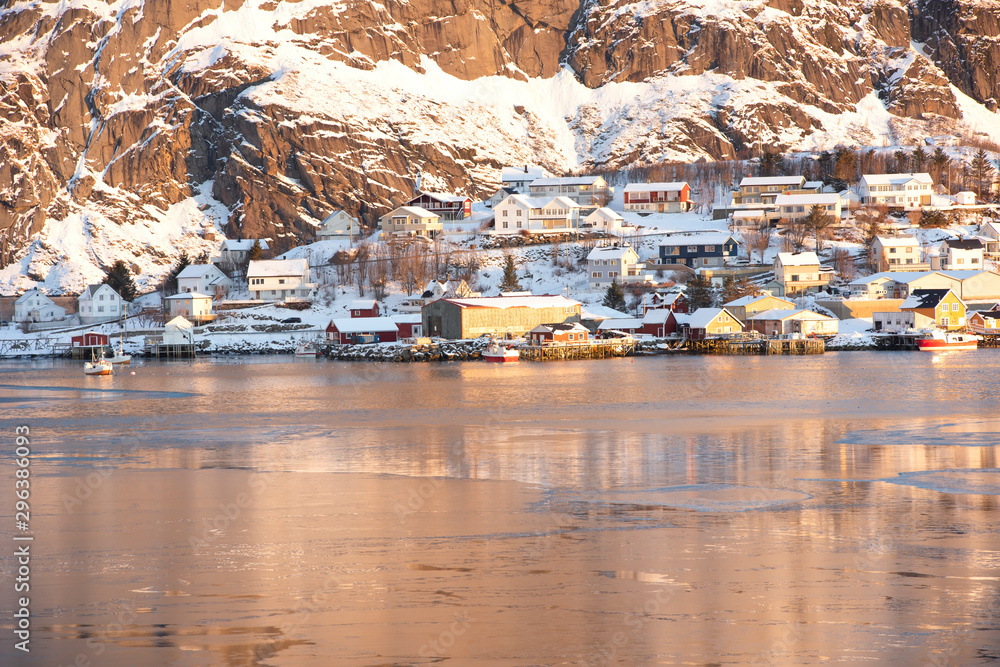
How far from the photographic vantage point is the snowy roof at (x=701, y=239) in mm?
92750

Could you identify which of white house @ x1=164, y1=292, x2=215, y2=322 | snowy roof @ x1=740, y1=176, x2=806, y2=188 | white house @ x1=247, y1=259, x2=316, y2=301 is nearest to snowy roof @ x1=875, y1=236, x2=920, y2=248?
snowy roof @ x1=740, y1=176, x2=806, y2=188

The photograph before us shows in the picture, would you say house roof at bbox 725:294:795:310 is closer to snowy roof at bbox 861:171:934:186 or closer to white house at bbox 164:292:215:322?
snowy roof at bbox 861:171:934:186

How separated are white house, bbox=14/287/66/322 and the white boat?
35778 mm

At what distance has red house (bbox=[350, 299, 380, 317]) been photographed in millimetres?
84750

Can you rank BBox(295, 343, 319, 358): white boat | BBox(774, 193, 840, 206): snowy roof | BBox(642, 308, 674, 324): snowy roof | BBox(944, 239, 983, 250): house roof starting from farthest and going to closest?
1. BBox(774, 193, 840, 206): snowy roof
2. BBox(944, 239, 983, 250): house roof
3. BBox(295, 343, 319, 358): white boat
4. BBox(642, 308, 674, 324): snowy roof

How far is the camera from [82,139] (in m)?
152

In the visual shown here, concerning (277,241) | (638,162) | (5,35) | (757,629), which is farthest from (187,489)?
(5,35)

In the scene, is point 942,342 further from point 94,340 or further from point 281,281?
point 94,340

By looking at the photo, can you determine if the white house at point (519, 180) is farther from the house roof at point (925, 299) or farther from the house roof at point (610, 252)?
the house roof at point (925, 299)

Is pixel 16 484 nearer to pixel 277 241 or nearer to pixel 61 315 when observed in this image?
pixel 61 315

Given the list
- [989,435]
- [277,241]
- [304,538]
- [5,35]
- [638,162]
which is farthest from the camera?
[5,35]

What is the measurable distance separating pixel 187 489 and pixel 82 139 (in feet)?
469

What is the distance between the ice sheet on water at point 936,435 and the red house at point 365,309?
58.3 metres

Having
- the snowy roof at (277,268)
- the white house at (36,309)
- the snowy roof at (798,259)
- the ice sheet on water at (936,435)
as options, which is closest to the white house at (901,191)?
the snowy roof at (798,259)
